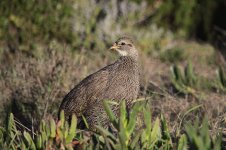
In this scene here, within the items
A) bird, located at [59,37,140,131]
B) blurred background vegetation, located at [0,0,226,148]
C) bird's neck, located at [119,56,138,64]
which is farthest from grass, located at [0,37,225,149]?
bird's neck, located at [119,56,138,64]

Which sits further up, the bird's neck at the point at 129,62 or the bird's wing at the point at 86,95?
the bird's neck at the point at 129,62

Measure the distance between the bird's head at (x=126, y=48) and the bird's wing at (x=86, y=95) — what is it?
441mm

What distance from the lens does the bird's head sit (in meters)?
5.50

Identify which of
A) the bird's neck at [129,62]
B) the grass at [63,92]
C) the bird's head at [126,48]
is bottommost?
the grass at [63,92]

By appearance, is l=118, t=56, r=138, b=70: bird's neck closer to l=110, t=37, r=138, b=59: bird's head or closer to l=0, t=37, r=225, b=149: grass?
l=110, t=37, r=138, b=59: bird's head

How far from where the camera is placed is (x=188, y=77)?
696 centimetres

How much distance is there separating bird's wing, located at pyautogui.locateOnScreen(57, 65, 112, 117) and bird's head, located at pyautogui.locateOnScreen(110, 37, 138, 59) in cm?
44

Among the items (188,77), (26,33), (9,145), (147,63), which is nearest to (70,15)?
(26,33)

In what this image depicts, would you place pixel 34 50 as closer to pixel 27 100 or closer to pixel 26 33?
pixel 26 33

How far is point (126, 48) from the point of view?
5.55 m

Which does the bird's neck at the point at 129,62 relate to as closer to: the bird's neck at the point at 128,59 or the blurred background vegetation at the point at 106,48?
the bird's neck at the point at 128,59

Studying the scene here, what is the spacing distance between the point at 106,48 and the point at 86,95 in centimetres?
404

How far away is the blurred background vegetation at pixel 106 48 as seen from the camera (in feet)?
20.4

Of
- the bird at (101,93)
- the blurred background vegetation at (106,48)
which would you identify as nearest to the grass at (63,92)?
the blurred background vegetation at (106,48)
